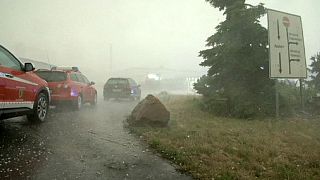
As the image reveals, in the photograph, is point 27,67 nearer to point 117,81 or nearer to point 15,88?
point 15,88

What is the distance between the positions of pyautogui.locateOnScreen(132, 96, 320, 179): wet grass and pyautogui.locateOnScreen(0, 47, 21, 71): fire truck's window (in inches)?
129

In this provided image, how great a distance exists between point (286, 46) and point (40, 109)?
28.8 feet

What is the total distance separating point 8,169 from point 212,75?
971 cm

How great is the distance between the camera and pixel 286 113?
12852mm

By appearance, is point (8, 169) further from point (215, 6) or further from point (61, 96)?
point (215, 6)

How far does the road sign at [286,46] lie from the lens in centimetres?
1156

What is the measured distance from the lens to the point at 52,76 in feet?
41.5

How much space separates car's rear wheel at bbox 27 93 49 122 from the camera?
8609mm

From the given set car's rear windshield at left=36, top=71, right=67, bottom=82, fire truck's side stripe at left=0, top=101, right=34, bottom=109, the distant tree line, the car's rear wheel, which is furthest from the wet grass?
car's rear windshield at left=36, top=71, right=67, bottom=82

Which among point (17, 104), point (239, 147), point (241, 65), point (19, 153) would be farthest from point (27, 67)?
point (241, 65)

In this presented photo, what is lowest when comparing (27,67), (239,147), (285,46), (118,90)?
(239,147)

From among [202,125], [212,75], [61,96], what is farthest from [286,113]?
[61,96]

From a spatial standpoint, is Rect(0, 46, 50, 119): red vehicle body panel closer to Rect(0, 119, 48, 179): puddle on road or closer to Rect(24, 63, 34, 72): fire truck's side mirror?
Rect(24, 63, 34, 72): fire truck's side mirror

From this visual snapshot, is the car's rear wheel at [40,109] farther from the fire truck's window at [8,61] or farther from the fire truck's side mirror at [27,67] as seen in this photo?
the fire truck's window at [8,61]
